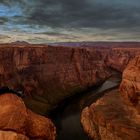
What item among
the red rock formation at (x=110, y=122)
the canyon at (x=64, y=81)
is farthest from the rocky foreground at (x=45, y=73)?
the red rock formation at (x=110, y=122)

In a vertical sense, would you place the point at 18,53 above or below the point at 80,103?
above

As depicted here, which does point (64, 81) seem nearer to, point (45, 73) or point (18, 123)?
point (45, 73)

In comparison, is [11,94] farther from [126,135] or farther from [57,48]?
[57,48]

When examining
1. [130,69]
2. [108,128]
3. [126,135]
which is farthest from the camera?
[130,69]

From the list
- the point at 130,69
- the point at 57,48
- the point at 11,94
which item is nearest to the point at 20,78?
the point at 57,48

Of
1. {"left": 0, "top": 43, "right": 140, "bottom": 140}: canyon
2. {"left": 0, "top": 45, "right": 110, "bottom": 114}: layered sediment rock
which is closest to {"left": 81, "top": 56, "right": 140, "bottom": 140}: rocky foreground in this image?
{"left": 0, "top": 43, "right": 140, "bottom": 140}: canyon

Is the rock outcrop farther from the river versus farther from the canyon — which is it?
the river
